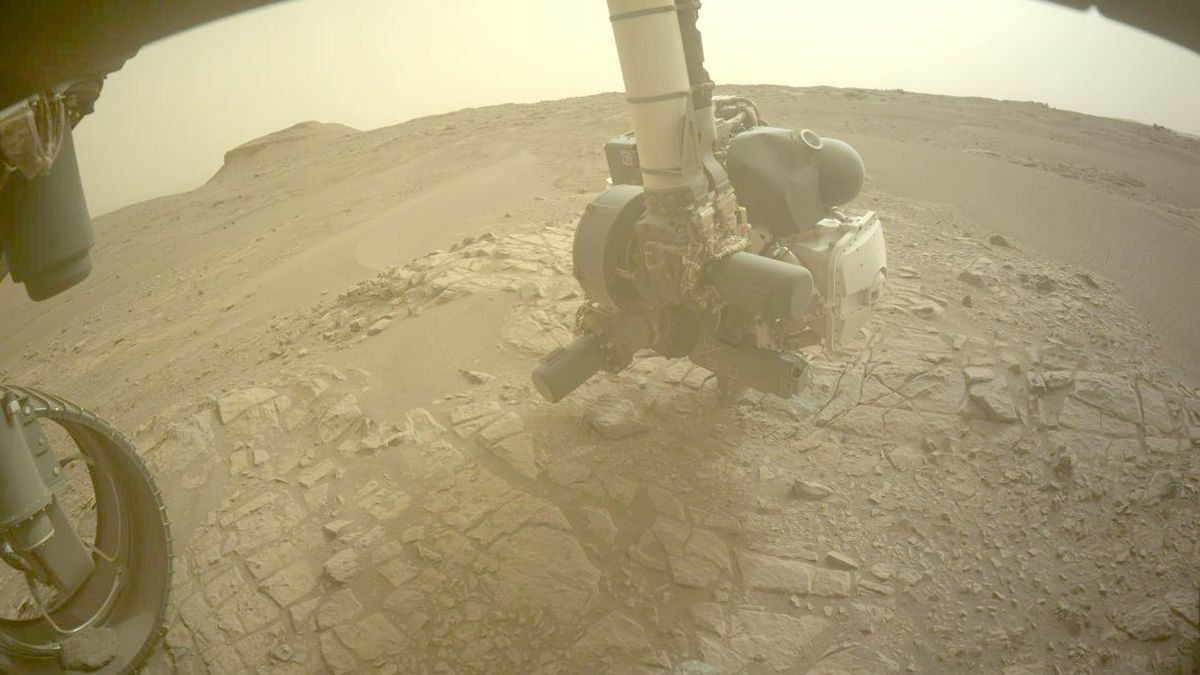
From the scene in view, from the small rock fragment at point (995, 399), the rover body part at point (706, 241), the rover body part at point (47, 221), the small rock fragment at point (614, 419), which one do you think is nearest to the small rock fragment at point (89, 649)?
the rover body part at point (47, 221)

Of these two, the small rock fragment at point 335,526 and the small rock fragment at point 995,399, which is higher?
the small rock fragment at point 335,526

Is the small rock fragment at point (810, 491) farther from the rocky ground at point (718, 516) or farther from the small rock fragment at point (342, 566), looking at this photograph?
the small rock fragment at point (342, 566)

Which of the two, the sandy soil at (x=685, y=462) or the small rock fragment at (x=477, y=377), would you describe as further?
the small rock fragment at (x=477, y=377)

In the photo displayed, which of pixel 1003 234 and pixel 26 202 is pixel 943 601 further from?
pixel 1003 234

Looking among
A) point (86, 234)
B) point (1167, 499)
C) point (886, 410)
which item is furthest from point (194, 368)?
point (1167, 499)

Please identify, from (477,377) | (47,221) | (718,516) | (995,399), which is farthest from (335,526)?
(995,399)

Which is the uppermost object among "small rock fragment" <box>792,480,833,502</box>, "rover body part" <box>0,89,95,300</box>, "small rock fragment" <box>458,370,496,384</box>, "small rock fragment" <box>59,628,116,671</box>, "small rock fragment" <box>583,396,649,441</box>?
"rover body part" <box>0,89,95,300</box>

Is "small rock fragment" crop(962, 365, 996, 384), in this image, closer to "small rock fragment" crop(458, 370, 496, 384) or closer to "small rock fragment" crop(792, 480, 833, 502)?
"small rock fragment" crop(792, 480, 833, 502)

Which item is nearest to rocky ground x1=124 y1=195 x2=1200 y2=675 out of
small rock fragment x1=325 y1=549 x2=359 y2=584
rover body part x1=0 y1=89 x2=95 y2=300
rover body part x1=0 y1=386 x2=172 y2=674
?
small rock fragment x1=325 y1=549 x2=359 y2=584
